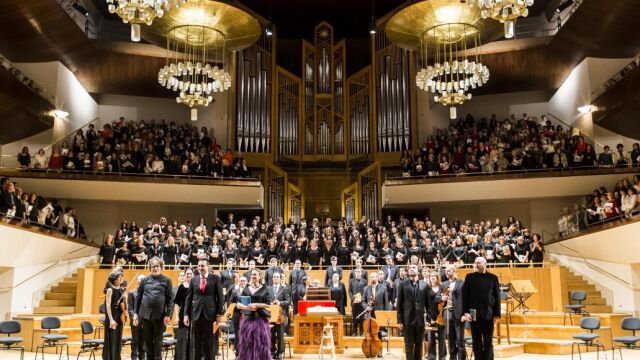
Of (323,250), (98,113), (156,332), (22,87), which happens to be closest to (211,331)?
(156,332)

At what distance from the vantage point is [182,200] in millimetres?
17250

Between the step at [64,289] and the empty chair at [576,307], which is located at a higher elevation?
the step at [64,289]

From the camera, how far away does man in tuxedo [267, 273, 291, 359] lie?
9.11 m

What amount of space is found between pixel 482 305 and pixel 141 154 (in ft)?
38.5

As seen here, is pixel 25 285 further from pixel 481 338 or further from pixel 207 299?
pixel 481 338

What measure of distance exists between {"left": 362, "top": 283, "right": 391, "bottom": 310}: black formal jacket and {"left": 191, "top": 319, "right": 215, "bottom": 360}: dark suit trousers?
377cm

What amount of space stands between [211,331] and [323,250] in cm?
616

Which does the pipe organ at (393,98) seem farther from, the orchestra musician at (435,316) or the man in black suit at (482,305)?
the man in black suit at (482,305)

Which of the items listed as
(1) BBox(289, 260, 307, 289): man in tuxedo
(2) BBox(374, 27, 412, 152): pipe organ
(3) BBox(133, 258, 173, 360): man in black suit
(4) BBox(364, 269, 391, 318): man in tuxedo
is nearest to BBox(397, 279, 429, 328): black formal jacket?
(4) BBox(364, 269, 391, 318): man in tuxedo

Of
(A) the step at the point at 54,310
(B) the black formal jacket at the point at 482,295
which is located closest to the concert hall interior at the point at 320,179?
(B) the black formal jacket at the point at 482,295

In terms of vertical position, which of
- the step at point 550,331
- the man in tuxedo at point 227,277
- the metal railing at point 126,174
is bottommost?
the step at point 550,331

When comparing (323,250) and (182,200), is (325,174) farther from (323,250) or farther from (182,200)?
(323,250)

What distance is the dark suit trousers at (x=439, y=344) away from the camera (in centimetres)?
817

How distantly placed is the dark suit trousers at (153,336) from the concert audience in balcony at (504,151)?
35.4 ft
